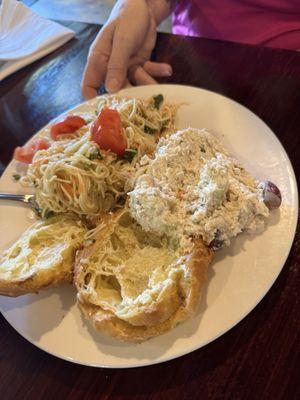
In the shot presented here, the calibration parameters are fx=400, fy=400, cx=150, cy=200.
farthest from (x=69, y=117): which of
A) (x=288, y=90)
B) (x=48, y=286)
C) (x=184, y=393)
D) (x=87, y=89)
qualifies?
(x=184, y=393)

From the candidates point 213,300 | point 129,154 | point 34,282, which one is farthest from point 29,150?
point 213,300

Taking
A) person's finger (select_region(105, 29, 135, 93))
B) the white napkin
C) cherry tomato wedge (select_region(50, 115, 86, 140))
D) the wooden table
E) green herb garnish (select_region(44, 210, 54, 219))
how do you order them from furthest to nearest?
the white napkin
person's finger (select_region(105, 29, 135, 93))
cherry tomato wedge (select_region(50, 115, 86, 140))
green herb garnish (select_region(44, 210, 54, 219))
the wooden table

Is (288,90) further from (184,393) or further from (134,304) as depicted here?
(184,393)

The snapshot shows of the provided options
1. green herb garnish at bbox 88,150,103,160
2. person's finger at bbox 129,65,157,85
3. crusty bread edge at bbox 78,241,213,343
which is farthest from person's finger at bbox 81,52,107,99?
crusty bread edge at bbox 78,241,213,343

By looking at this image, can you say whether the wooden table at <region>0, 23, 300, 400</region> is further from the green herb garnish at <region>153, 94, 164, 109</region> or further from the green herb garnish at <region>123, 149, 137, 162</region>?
the green herb garnish at <region>123, 149, 137, 162</region>

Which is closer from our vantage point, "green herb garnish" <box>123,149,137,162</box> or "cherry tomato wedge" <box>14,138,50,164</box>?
"green herb garnish" <box>123,149,137,162</box>

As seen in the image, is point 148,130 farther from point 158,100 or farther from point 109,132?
point 109,132

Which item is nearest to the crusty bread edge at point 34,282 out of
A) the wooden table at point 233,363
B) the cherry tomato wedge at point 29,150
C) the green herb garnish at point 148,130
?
the wooden table at point 233,363
